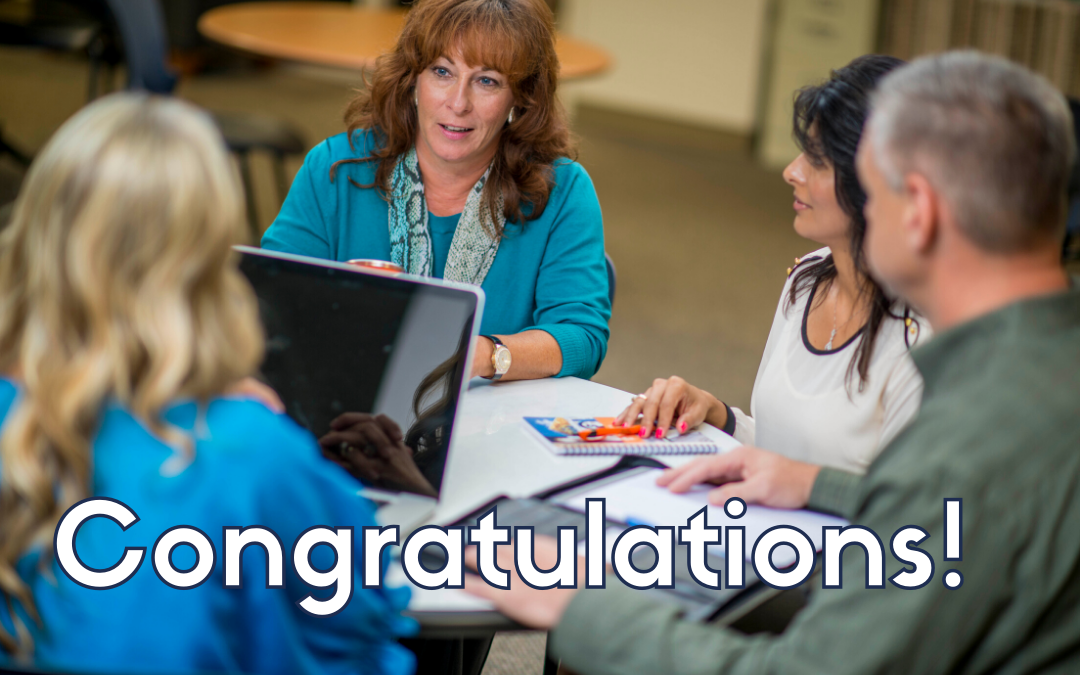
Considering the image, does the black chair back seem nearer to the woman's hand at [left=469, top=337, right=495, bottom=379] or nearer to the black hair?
the woman's hand at [left=469, top=337, right=495, bottom=379]

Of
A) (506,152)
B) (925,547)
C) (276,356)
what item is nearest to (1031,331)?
(925,547)

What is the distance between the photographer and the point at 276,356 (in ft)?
3.97

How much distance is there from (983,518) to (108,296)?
0.69 metres

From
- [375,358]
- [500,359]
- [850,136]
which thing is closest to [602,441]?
[500,359]

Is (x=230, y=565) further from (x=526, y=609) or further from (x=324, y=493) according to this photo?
(x=526, y=609)

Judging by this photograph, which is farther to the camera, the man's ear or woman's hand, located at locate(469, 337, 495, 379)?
woman's hand, located at locate(469, 337, 495, 379)

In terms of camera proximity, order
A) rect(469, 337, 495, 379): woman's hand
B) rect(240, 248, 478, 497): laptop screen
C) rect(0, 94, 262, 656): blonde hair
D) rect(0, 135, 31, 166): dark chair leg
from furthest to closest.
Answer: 1. rect(0, 135, 31, 166): dark chair leg
2. rect(469, 337, 495, 379): woman's hand
3. rect(240, 248, 478, 497): laptop screen
4. rect(0, 94, 262, 656): blonde hair

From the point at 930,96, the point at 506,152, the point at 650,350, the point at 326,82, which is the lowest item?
the point at 650,350

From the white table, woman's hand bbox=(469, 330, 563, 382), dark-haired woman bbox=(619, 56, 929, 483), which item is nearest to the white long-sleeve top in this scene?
dark-haired woman bbox=(619, 56, 929, 483)

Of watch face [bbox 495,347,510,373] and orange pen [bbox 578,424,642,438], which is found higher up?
watch face [bbox 495,347,510,373]

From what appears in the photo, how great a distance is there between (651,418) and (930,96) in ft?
2.29

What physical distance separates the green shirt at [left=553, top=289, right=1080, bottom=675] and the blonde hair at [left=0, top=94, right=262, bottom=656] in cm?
54

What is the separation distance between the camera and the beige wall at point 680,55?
6.58 m

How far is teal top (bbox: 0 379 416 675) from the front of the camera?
2.50 feet
